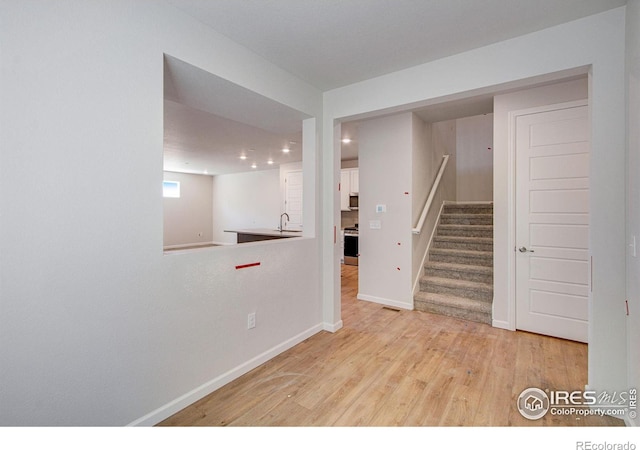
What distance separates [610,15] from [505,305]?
2630mm

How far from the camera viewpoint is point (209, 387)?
2.21 metres

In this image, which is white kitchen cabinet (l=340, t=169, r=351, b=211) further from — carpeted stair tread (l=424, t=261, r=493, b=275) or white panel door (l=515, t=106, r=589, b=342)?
white panel door (l=515, t=106, r=589, b=342)

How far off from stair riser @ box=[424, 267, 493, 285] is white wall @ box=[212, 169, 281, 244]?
5.68 meters

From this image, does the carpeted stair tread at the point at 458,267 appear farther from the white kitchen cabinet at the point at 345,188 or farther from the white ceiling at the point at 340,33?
the white kitchen cabinet at the point at 345,188

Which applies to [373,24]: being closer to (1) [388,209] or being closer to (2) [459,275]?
(1) [388,209]

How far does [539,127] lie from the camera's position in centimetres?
317

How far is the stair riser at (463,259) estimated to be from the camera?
13.6 feet

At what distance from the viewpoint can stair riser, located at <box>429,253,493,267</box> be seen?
13.6 feet

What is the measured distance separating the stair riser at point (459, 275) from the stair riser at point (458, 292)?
0.73 feet

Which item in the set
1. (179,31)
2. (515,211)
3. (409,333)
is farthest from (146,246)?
(515,211)

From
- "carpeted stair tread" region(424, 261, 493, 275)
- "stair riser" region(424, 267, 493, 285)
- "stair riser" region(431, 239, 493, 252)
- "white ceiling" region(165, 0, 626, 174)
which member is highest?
"white ceiling" region(165, 0, 626, 174)

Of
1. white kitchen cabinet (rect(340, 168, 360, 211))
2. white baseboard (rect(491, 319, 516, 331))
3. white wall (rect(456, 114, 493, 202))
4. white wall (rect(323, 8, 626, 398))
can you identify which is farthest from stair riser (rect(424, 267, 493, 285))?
white kitchen cabinet (rect(340, 168, 360, 211))
